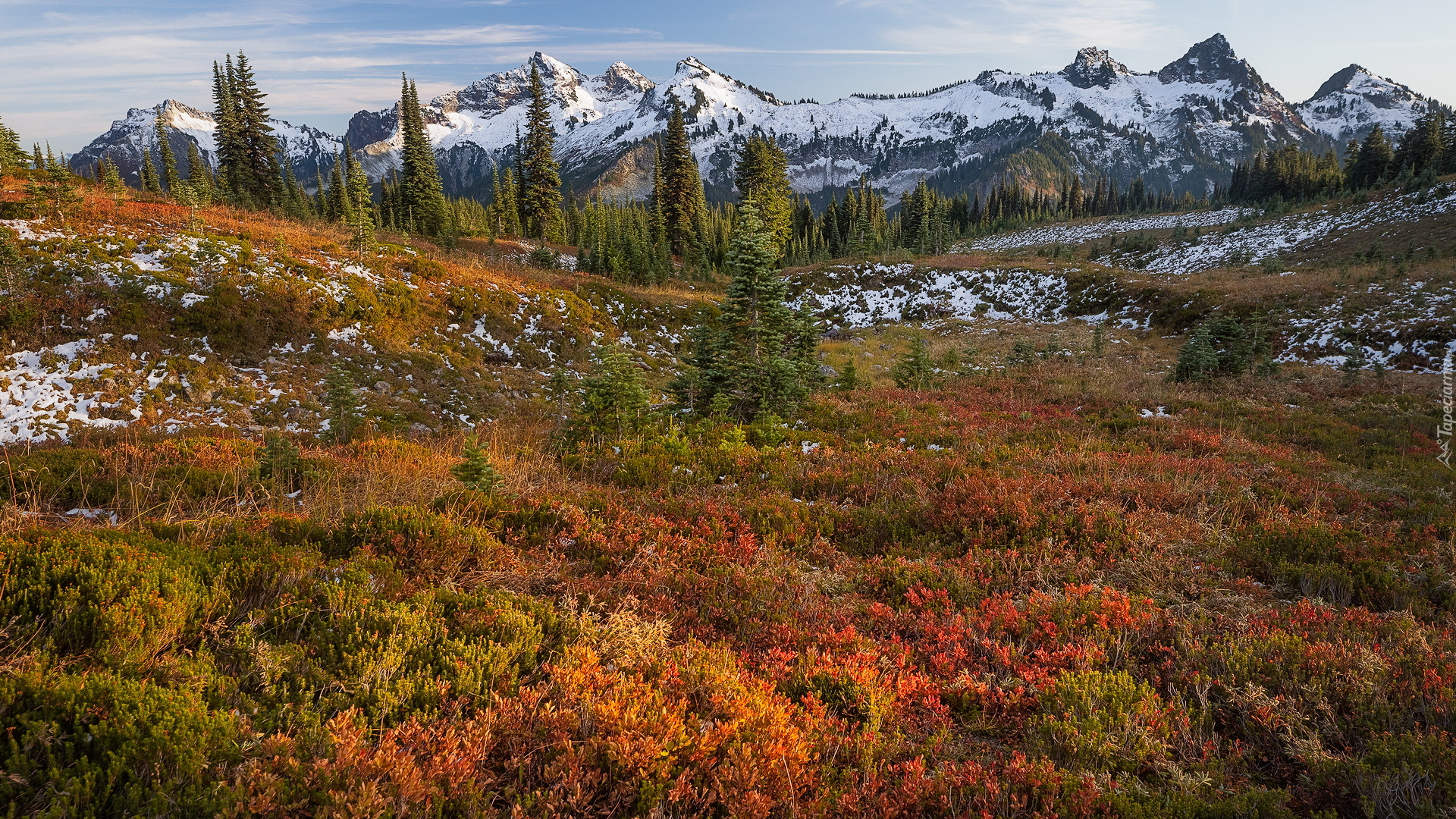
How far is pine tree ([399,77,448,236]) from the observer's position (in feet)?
177

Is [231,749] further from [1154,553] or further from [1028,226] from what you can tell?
[1028,226]

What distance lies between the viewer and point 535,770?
3.24 metres

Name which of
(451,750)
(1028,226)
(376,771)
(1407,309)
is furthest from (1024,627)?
(1028,226)

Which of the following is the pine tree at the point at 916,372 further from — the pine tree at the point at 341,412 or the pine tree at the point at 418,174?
the pine tree at the point at 418,174

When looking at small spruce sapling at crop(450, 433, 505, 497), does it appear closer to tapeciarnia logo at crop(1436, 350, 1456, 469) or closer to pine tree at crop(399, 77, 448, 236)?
tapeciarnia logo at crop(1436, 350, 1456, 469)

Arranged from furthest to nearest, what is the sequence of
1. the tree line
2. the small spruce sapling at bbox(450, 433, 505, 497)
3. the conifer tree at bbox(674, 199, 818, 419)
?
the tree line → the conifer tree at bbox(674, 199, 818, 419) → the small spruce sapling at bbox(450, 433, 505, 497)

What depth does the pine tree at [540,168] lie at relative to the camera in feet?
165

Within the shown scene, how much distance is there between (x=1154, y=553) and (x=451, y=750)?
7.15 m

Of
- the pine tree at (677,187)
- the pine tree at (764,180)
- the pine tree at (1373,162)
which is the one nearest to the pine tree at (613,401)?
the pine tree at (764,180)

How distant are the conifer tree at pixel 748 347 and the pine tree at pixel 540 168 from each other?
41.6m

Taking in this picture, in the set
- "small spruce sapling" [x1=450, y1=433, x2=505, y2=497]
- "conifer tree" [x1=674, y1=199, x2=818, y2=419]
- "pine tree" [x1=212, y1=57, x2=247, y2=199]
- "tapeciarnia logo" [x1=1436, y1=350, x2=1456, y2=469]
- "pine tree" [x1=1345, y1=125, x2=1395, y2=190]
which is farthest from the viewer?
"pine tree" [x1=1345, y1=125, x2=1395, y2=190]

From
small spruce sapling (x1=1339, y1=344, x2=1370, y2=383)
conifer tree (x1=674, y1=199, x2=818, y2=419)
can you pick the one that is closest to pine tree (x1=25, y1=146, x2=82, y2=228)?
conifer tree (x1=674, y1=199, x2=818, y2=419)

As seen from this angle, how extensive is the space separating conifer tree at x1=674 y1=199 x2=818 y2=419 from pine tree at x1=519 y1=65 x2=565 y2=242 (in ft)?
136

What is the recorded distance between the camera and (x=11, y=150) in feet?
97.3
